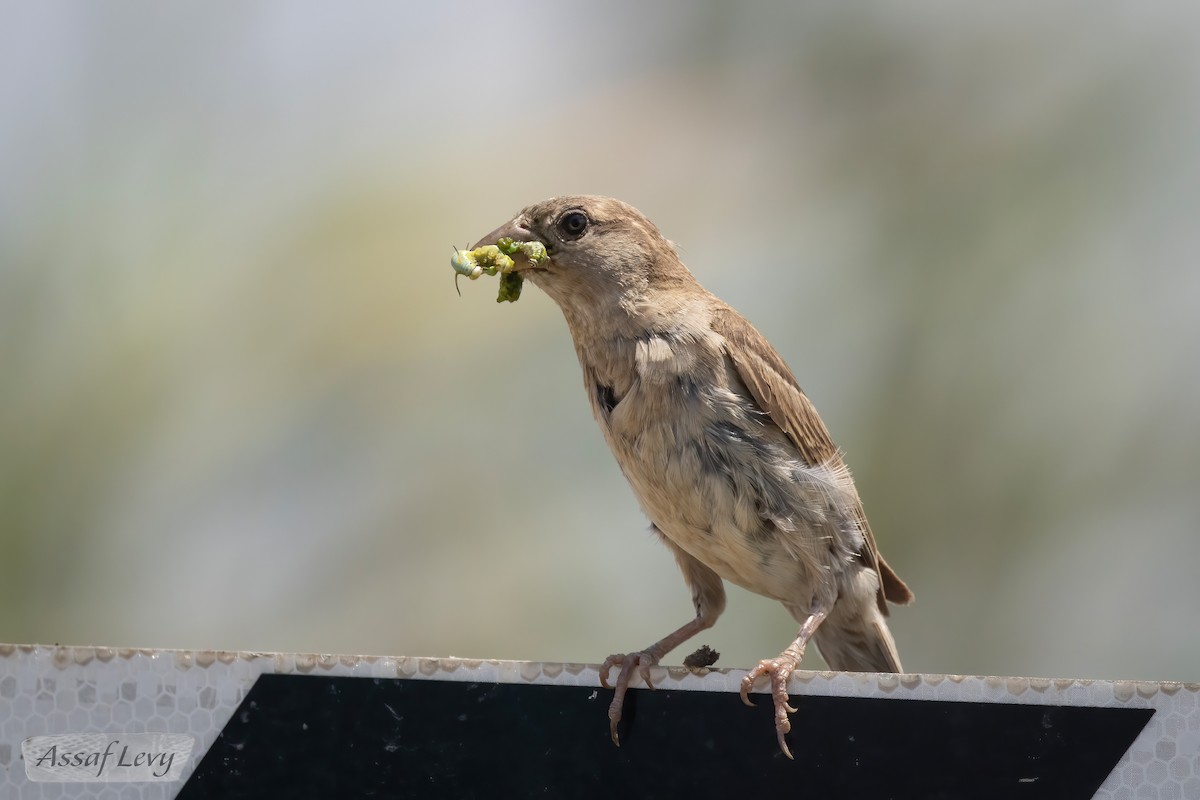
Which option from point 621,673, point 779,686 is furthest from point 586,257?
point 779,686

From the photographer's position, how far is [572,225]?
286 cm

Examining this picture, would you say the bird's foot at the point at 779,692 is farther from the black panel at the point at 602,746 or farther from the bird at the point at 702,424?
the bird at the point at 702,424

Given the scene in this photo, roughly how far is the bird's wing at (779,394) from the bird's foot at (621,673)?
0.73m

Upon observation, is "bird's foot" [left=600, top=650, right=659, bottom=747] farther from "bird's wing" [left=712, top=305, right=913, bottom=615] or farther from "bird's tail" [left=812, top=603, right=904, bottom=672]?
"bird's tail" [left=812, top=603, right=904, bottom=672]

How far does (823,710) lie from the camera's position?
1.83 metres

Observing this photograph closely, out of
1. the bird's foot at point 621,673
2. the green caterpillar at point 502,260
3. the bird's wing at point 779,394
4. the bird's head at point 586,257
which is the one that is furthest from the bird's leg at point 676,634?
the green caterpillar at point 502,260

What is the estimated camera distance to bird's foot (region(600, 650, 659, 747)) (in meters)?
1.89

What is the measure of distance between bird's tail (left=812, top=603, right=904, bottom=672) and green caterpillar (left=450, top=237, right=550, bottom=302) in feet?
3.87

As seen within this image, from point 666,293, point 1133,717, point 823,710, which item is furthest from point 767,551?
point 1133,717

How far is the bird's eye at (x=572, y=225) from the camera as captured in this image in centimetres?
285

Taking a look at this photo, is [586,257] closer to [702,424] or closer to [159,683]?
[702,424]

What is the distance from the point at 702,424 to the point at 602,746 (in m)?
0.96

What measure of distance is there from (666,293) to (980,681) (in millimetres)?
1380

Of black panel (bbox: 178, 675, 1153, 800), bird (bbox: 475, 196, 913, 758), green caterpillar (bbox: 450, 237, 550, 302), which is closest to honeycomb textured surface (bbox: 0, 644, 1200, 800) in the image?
black panel (bbox: 178, 675, 1153, 800)
